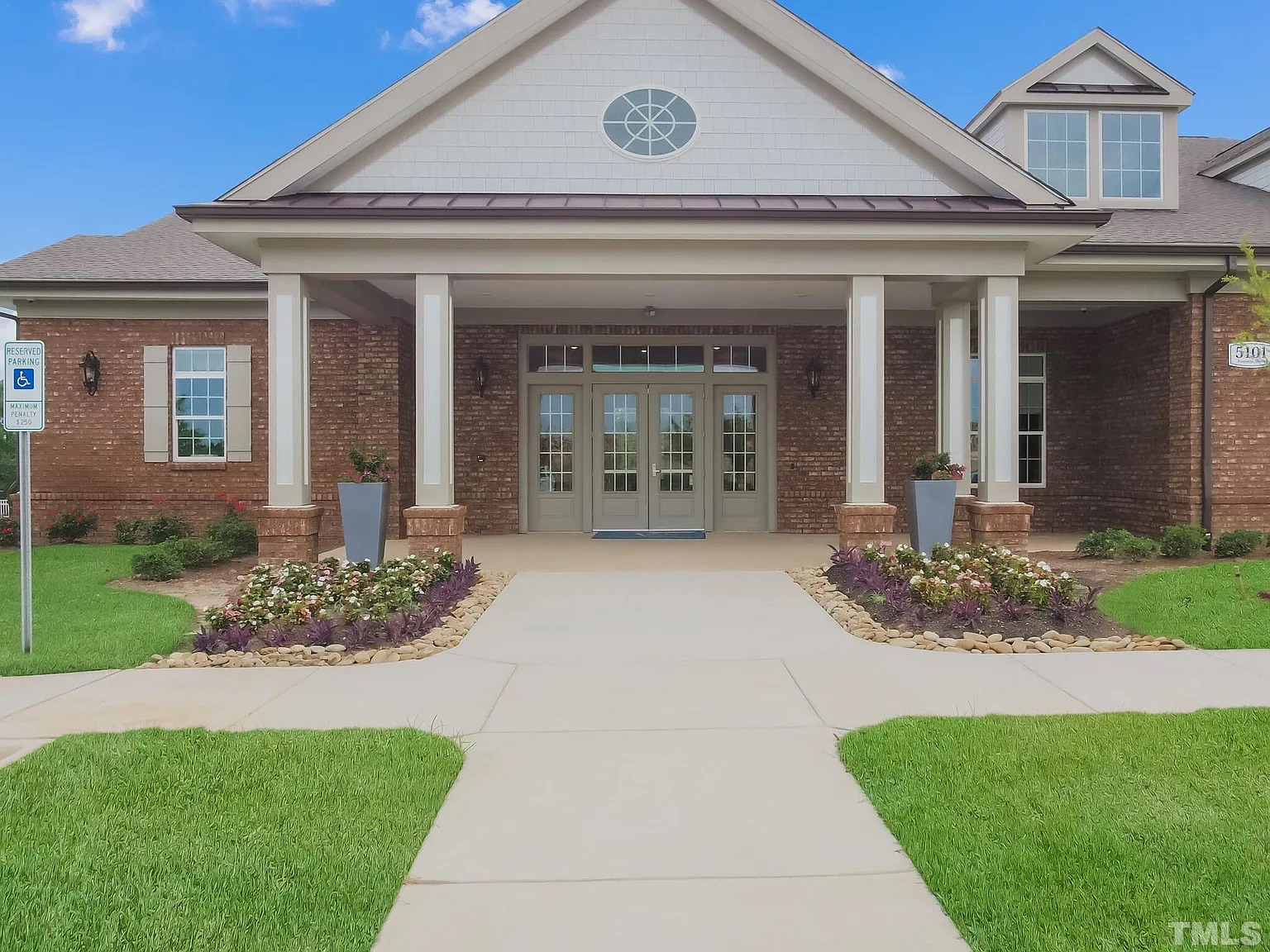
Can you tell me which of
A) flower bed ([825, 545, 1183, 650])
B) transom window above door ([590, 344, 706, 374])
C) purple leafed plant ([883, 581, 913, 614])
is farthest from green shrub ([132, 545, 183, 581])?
purple leafed plant ([883, 581, 913, 614])

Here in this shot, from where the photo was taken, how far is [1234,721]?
4410 millimetres

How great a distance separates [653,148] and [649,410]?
4.56 m

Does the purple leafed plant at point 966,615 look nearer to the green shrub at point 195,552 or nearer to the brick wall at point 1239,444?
the brick wall at point 1239,444

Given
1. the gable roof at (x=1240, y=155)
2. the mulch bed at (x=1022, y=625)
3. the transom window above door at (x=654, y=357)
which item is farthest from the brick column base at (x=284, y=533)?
the gable roof at (x=1240, y=155)

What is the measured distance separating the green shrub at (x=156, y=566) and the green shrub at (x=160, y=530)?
114 inches

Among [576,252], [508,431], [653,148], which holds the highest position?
[653,148]

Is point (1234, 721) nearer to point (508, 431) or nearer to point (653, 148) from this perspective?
point (653, 148)

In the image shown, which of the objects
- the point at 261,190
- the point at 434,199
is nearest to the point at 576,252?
the point at 434,199

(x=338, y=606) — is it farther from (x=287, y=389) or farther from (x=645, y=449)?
(x=645, y=449)

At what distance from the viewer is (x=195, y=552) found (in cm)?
1028

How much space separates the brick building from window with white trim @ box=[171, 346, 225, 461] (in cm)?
5

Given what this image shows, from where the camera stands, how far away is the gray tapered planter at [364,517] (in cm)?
925

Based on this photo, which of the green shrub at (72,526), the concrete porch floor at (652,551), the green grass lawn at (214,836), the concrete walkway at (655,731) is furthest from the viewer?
the green shrub at (72,526)

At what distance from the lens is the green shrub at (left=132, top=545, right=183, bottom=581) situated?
31.1ft
